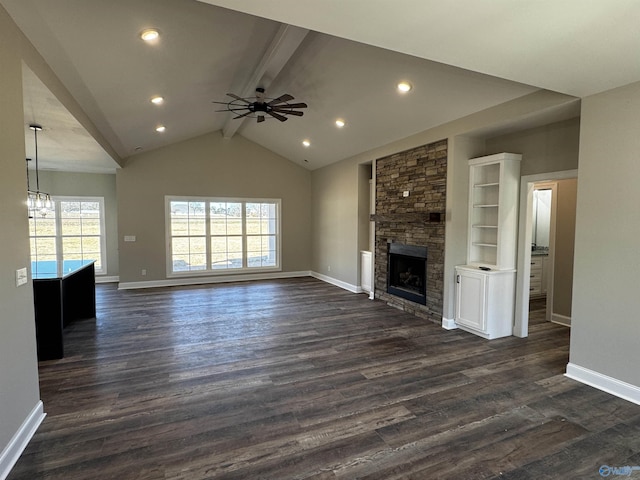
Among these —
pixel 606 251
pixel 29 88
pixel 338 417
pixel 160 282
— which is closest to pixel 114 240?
pixel 160 282

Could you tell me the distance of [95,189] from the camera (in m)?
8.19

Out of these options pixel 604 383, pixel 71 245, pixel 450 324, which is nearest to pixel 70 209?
pixel 71 245

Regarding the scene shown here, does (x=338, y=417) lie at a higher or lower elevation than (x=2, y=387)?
lower

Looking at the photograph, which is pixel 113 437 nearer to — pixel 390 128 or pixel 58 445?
pixel 58 445

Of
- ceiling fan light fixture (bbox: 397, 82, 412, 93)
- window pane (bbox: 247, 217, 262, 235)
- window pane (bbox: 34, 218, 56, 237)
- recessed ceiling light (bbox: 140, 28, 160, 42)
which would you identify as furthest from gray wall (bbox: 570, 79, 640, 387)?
window pane (bbox: 34, 218, 56, 237)

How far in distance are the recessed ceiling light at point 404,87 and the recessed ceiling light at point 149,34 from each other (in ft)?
8.88

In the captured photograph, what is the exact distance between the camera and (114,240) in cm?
843

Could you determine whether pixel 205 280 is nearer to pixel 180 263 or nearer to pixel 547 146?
pixel 180 263

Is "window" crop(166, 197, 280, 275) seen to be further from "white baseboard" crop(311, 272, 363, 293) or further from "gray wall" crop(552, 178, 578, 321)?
"gray wall" crop(552, 178, 578, 321)

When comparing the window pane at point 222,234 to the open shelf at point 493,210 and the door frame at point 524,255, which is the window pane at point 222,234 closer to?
the open shelf at point 493,210

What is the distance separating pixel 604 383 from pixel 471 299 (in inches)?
67.2

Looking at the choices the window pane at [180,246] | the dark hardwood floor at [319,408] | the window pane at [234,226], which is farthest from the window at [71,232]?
the dark hardwood floor at [319,408]

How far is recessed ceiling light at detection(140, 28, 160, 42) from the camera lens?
3.00 meters

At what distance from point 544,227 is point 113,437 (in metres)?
7.71
